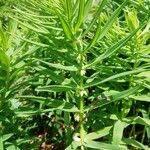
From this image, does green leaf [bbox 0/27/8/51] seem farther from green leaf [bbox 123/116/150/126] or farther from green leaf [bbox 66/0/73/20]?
green leaf [bbox 123/116/150/126]

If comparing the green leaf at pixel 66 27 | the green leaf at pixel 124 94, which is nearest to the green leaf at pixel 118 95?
the green leaf at pixel 124 94

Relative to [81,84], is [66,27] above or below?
above

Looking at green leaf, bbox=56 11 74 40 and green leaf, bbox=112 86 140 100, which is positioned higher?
green leaf, bbox=56 11 74 40

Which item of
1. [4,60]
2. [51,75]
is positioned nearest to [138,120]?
[51,75]

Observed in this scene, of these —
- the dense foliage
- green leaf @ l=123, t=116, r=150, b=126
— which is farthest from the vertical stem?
green leaf @ l=123, t=116, r=150, b=126

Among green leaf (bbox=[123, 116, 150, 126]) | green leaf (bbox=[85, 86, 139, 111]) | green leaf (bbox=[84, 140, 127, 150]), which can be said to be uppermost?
green leaf (bbox=[85, 86, 139, 111])

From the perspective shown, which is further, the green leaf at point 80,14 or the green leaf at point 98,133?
the green leaf at point 98,133

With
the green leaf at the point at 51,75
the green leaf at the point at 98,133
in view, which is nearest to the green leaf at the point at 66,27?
the green leaf at the point at 51,75

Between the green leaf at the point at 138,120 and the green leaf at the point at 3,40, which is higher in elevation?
the green leaf at the point at 3,40

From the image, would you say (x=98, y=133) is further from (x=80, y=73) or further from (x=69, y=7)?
(x=69, y=7)

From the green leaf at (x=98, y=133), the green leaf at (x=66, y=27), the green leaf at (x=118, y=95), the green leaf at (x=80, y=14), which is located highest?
the green leaf at (x=80, y=14)

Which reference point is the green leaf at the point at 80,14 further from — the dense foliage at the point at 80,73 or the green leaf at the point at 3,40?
the green leaf at the point at 3,40
